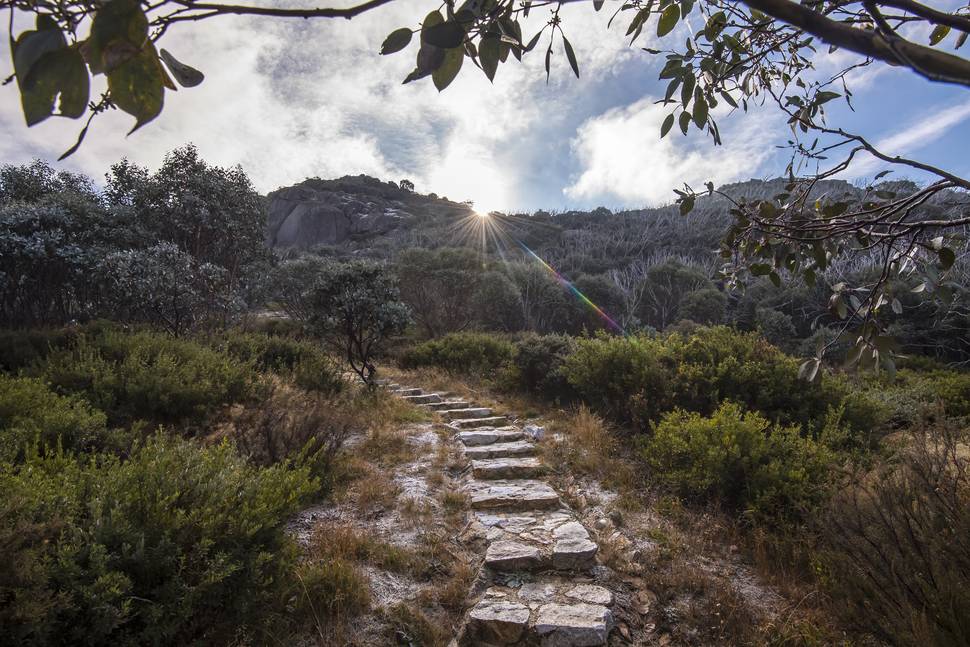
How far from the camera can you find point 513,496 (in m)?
4.47

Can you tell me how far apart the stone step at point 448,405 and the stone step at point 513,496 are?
3.28m

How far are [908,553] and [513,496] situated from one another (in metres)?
2.87

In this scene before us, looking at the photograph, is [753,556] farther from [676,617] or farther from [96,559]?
[96,559]

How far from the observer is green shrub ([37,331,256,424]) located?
5258 millimetres

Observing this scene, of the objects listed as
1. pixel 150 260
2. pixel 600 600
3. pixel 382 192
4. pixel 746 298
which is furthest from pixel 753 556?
pixel 382 192

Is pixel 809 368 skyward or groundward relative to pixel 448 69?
groundward

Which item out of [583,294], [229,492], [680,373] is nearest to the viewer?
[229,492]

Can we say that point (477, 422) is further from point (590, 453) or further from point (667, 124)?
point (667, 124)

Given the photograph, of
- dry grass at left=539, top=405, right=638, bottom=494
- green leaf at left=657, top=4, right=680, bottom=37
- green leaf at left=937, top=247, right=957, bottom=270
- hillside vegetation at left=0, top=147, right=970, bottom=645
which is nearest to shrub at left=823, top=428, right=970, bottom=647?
hillside vegetation at left=0, top=147, right=970, bottom=645

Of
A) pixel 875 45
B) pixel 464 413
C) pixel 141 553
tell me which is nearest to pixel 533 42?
pixel 875 45

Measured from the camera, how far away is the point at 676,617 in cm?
295

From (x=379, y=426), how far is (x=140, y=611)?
4.39 m

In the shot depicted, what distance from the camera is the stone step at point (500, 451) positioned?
5605 millimetres

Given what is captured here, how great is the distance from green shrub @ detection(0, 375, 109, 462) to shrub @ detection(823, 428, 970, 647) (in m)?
5.20
